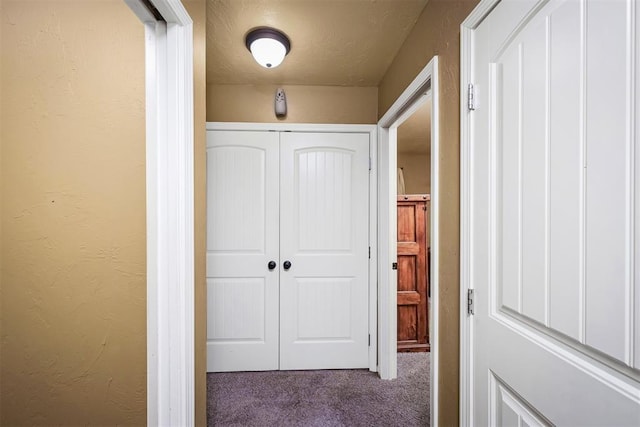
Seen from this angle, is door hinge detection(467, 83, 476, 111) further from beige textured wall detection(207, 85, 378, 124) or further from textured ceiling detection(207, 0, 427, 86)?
beige textured wall detection(207, 85, 378, 124)

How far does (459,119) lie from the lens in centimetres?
112

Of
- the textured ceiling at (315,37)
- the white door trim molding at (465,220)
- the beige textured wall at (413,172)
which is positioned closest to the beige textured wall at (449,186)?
the white door trim molding at (465,220)

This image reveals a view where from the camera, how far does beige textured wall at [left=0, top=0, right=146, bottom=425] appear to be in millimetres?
1020

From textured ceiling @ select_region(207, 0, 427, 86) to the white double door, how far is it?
433 millimetres

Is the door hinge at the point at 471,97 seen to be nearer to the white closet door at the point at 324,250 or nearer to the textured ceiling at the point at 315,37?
the textured ceiling at the point at 315,37

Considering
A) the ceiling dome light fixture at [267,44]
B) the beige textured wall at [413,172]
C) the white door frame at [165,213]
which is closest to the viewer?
the white door frame at [165,213]

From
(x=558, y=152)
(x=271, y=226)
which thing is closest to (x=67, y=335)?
(x=271, y=226)

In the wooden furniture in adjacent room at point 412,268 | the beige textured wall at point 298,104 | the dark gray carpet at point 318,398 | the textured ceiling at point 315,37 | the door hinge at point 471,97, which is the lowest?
the dark gray carpet at point 318,398

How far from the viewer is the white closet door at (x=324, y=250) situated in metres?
2.28

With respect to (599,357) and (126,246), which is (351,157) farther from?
(599,357)

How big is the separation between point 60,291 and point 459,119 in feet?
5.33

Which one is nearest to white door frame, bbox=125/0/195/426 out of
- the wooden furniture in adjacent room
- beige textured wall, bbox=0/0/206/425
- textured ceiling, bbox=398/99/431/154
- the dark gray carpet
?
beige textured wall, bbox=0/0/206/425

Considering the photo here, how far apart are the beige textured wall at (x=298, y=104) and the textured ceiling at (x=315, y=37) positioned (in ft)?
0.24

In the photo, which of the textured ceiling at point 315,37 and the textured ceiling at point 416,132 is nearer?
the textured ceiling at point 315,37
